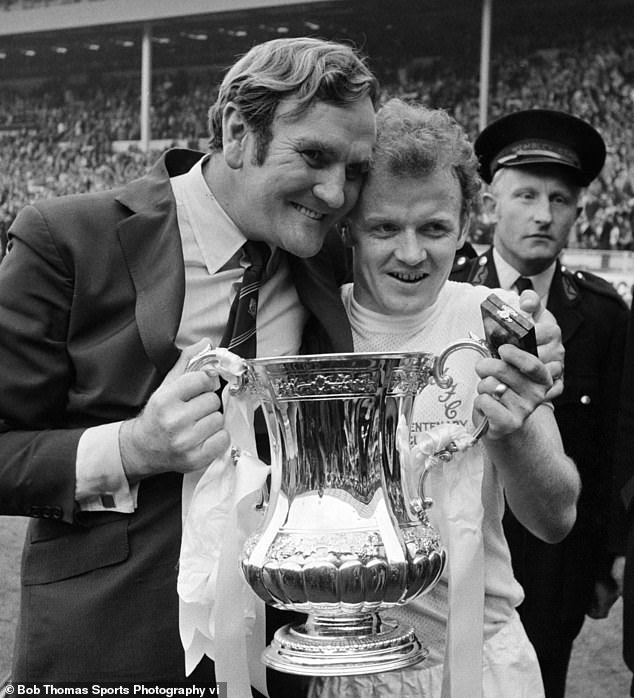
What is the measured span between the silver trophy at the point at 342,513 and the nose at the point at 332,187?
37 centimetres

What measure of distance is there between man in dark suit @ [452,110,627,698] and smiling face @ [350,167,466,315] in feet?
5.05

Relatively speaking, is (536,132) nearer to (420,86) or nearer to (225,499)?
(225,499)

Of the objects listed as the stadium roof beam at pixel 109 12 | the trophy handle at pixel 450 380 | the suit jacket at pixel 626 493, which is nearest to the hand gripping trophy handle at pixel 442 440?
the trophy handle at pixel 450 380

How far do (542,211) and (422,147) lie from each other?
1691 millimetres

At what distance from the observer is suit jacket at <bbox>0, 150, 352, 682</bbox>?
69.5 inches

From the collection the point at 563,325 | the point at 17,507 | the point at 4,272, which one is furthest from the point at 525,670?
the point at 563,325

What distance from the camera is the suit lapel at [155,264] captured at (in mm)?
1755

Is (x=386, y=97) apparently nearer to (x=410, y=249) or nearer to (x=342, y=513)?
(x=410, y=249)

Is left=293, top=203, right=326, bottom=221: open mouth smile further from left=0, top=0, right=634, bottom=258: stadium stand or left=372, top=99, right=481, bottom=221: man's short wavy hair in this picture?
left=0, top=0, right=634, bottom=258: stadium stand

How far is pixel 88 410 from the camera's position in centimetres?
182

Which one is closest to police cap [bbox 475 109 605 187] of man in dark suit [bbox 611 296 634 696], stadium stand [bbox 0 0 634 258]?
man in dark suit [bbox 611 296 634 696]

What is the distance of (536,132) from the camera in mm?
3379

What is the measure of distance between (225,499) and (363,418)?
0.83 feet

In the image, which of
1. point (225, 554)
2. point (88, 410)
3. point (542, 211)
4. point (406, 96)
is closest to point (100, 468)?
point (88, 410)
